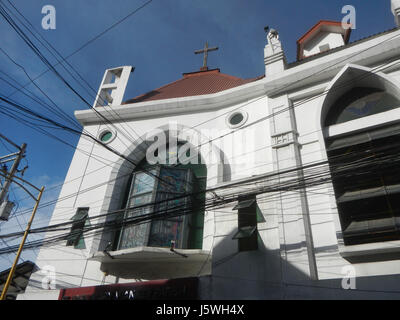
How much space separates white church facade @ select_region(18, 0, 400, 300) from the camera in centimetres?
712

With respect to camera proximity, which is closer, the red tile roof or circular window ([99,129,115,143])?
circular window ([99,129,115,143])

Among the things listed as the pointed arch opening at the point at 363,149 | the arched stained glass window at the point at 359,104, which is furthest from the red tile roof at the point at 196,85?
the pointed arch opening at the point at 363,149

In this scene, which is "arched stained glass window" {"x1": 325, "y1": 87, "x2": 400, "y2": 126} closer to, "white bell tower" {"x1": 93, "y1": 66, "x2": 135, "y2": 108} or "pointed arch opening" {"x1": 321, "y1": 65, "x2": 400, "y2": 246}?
"pointed arch opening" {"x1": 321, "y1": 65, "x2": 400, "y2": 246}

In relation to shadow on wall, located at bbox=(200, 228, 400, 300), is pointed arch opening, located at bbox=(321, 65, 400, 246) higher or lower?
higher

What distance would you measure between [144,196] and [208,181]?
101 inches

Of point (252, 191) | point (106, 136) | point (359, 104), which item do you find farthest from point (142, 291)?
point (359, 104)

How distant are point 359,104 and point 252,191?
512cm

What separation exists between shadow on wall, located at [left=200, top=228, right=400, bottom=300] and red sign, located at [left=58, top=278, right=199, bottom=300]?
0.41 m

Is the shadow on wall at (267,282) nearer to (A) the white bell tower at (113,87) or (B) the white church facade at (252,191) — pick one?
(B) the white church facade at (252,191)

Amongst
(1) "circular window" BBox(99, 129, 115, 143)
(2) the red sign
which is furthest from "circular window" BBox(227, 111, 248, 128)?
(2) the red sign

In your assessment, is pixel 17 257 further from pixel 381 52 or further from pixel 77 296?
pixel 381 52

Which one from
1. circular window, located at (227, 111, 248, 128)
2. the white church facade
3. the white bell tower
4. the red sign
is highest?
the white bell tower

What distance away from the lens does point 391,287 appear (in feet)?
20.2
